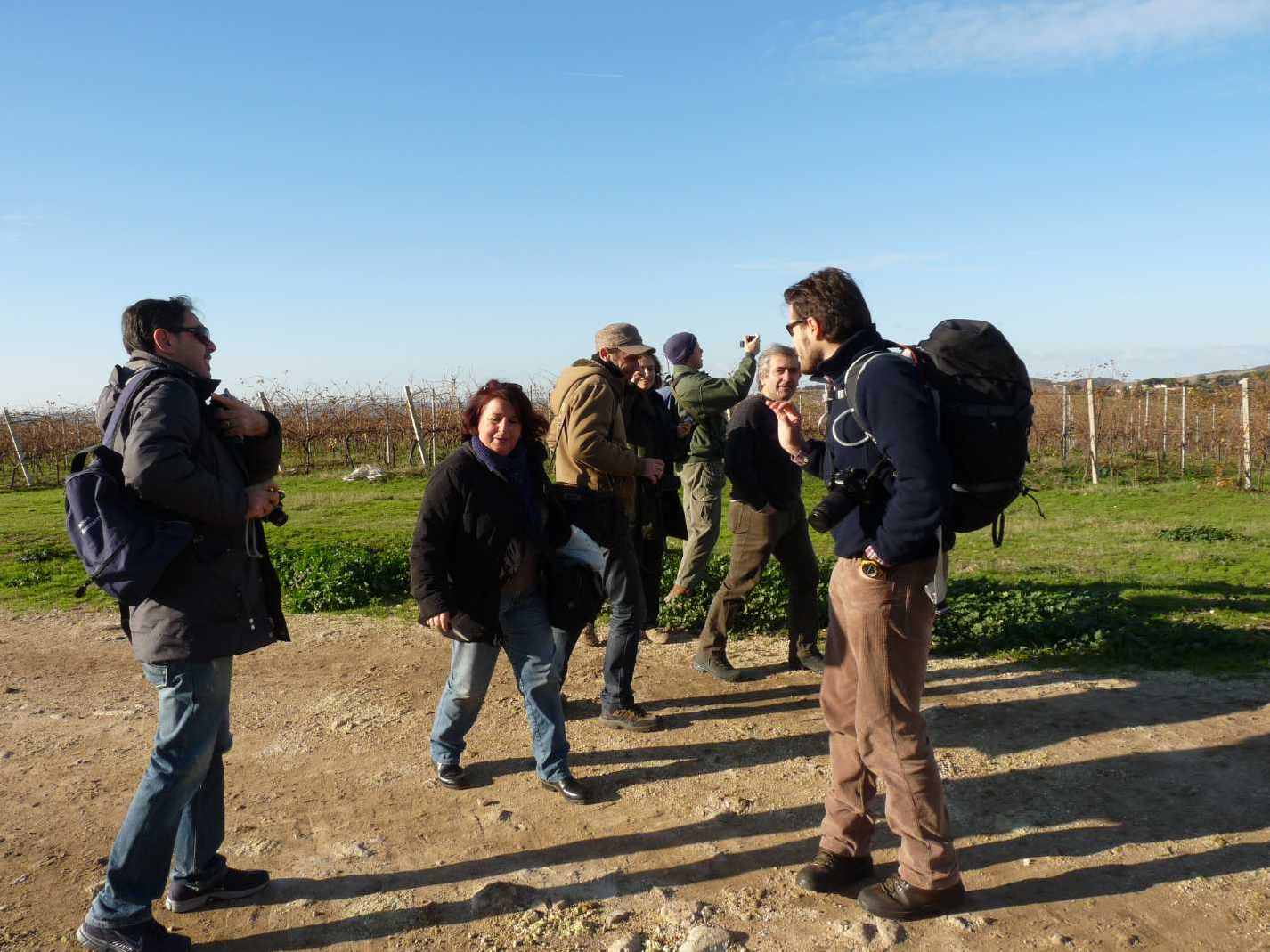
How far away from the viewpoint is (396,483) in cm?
2070

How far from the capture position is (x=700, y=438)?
6809 millimetres

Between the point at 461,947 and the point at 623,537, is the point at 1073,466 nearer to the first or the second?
the point at 623,537

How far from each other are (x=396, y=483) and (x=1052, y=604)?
16.2 m

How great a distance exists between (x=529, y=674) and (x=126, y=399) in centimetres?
201

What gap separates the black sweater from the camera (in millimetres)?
5531

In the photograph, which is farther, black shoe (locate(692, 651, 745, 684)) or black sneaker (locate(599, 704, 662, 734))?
→ black shoe (locate(692, 651, 745, 684))

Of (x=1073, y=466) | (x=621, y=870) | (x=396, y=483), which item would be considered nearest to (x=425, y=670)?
(x=621, y=870)

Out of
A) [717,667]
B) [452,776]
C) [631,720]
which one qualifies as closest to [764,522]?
[717,667]

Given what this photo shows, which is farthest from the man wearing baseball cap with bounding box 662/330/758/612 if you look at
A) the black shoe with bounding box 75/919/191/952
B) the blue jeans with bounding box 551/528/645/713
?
the black shoe with bounding box 75/919/191/952

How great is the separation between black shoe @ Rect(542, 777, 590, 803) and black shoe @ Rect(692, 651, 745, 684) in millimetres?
1755

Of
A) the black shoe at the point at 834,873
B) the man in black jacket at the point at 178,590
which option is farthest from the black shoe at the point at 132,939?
the black shoe at the point at 834,873

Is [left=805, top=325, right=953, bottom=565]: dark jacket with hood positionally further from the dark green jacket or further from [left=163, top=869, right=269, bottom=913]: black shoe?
the dark green jacket

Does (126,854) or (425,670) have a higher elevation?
(126,854)

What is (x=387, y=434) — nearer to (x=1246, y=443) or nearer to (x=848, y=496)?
(x=1246, y=443)
